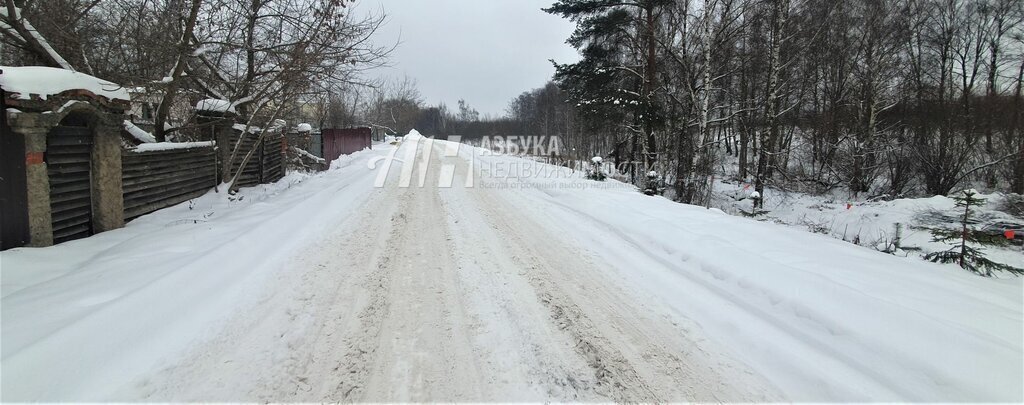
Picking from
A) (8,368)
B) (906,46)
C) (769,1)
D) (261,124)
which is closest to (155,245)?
(8,368)

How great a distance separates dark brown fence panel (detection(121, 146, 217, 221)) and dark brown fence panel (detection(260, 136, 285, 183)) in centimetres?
252

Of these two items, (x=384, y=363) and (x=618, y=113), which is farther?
(x=618, y=113)

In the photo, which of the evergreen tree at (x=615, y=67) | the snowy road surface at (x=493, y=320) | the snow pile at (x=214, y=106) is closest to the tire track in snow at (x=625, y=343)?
the snowy road surface at (x=493, y=320)

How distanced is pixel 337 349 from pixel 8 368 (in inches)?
66.5

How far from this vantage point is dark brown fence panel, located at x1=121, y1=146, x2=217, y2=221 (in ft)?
20.2

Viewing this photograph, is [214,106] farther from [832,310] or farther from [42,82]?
[832,310]

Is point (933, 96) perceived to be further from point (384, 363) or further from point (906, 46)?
point (384, 363)

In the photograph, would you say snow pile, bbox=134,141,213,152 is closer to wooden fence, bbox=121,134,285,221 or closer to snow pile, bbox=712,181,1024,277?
wooden fence, bbox=121,134,285,221

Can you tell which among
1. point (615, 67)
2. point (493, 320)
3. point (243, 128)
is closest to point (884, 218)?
point (615, 67)

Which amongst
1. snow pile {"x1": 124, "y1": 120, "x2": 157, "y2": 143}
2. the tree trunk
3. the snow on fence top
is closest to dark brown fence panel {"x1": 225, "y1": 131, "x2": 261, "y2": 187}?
the tree trunk

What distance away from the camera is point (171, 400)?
2.27 meters

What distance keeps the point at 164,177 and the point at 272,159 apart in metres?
5.07

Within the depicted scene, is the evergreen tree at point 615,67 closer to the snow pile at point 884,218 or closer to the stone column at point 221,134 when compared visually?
the snow pile at point 884,218

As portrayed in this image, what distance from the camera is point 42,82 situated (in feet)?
15.1
